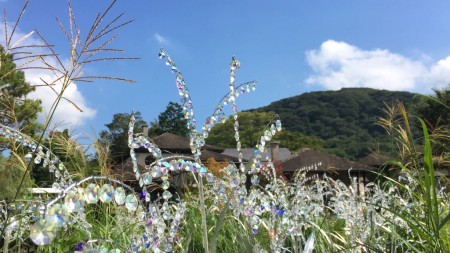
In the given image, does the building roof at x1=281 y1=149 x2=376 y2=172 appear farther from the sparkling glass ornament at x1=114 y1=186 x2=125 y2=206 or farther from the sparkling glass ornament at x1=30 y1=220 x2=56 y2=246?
the sparkling glass ornament at x1=30 y1=220 x2=56 y2=246

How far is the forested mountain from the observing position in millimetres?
65812

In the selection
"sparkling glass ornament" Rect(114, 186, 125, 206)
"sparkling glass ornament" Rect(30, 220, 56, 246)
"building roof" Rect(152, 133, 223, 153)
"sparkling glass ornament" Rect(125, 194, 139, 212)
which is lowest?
"sparkling glass ornament" Rect(30, 220, 56, 246)

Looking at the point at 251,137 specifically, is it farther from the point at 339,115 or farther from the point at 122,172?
the point at 122,172

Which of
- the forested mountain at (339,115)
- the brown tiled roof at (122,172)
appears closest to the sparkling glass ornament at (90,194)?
the brown tiled roof at (122,172)

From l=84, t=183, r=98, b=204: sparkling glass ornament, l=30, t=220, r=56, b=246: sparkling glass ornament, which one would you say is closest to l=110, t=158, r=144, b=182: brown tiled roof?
l=84, t=183, r=98, b=204: sparkling glass ornament

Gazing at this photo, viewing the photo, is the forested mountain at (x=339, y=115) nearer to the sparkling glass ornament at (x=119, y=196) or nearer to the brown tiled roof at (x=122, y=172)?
the brown tiled roof at (x=122, y=172)

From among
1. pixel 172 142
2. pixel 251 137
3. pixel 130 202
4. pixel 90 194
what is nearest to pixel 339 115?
pixel 251 137

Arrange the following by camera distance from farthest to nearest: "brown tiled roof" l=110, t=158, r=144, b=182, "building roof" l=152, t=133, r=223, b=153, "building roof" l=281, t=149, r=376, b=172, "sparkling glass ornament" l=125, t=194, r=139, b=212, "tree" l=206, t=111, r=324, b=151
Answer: "tree" l=206, t=111, r=324, b=151
"building roof" l=152, t=133, r=223, b=153
"building roof" l=281, t=149, r=376, b=172
"brown tiled roof" l=110, t=158, r=144, b=182
"sparkling glass ornament" l=125, t=194, r=139, b=212

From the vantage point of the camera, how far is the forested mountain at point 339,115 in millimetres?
65812


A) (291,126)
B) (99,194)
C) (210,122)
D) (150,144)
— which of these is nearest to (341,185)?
(210,122)

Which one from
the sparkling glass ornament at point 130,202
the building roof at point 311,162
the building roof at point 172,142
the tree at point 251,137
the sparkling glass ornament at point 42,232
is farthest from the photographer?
the tree at point 251,137

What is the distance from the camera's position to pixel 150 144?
1.75 metres

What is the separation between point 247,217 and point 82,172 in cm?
402

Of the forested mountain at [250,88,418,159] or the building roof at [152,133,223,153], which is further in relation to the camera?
the forested mountain at [250,88,418,159]
